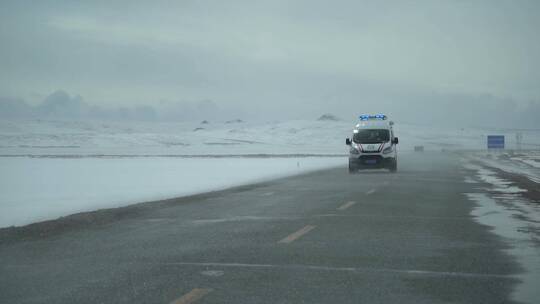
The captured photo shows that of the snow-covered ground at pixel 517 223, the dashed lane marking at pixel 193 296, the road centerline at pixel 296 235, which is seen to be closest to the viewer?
the dashed lane marking at pixel 193 296

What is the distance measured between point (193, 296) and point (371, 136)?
986 inches

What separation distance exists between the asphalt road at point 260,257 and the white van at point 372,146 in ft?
50.8

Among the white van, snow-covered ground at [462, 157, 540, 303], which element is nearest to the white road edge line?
snow-covered ground at [462, 157, 540, 303]

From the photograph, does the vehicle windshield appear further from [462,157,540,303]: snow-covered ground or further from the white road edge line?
the white road edge line

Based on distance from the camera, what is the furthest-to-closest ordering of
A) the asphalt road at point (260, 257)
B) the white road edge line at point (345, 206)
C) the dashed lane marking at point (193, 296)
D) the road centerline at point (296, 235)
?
1. the white road edge line at point (345, 206)
2. the road centerline at point (296, 235)
3. the asphalt road at point (260, 257)
4. the dashed lane marking at point (193, 296)

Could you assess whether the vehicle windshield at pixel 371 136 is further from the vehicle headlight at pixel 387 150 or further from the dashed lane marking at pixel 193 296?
the dashed lane marking at pixel 193 296

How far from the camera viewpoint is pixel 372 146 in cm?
3008

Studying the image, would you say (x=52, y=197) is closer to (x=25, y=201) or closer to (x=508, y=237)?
(x=25, y=201)

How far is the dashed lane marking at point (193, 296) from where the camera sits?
583 cm

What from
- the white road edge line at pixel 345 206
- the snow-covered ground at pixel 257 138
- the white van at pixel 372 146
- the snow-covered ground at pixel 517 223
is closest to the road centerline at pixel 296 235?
the snow-covered ground at pixel 517 223

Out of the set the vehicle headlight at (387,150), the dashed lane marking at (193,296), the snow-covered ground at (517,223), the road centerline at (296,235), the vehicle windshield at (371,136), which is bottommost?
the snow-covered ground at (517,223)

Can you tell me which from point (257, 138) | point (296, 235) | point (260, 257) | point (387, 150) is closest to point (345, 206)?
point (296, 235)

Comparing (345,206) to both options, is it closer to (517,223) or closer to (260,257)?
(517,223)

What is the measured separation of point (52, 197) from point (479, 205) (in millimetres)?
11319
